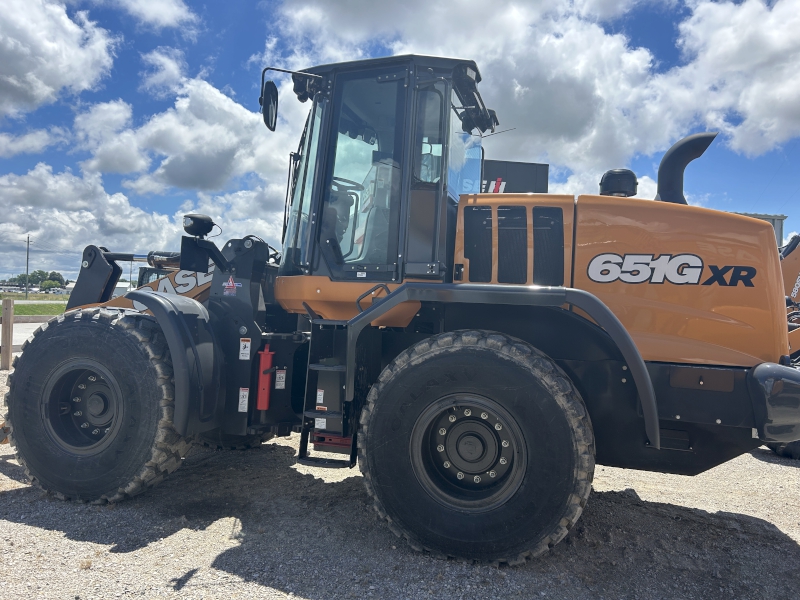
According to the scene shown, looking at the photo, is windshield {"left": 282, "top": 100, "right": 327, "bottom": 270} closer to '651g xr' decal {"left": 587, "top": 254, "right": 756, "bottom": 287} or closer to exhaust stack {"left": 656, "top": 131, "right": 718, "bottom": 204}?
'651g xr' decal {"left": 587, "top": 254, "right": 756, "bottom": 287}

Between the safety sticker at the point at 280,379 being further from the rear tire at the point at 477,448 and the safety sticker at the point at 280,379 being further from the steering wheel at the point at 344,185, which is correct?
the steering wheel at the point at 344,185

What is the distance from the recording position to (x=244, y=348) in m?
4.28

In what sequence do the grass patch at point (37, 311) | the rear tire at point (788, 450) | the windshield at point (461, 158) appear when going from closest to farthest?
the windshield at point (461, 158), the rear tire at point (788, 450), the grass patch at point (37, 311)

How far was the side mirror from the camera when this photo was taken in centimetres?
409

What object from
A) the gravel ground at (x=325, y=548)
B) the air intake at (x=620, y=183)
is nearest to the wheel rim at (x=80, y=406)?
the gravel ground at (x=325, y=548)

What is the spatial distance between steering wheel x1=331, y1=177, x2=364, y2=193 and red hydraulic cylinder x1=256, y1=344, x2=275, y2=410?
4.48ft

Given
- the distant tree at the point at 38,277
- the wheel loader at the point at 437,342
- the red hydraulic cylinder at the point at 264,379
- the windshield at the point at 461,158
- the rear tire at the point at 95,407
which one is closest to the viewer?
the wheel loader at the point at 437,342

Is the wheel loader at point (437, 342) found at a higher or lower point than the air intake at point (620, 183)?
lower

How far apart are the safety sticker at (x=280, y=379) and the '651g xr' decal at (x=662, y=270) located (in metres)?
2.37

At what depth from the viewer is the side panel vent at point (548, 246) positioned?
3.68 metres

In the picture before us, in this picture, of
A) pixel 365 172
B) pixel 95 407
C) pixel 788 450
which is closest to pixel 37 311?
pixel 95 407

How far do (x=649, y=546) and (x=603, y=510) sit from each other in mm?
628

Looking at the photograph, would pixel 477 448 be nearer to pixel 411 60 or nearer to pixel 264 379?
pixel 264 379

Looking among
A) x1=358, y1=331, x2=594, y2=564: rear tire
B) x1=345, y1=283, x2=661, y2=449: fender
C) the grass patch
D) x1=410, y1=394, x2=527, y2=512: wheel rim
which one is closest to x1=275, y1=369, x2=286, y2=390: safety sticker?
x1=345, y1=283, x2=661, y2=449: fender
